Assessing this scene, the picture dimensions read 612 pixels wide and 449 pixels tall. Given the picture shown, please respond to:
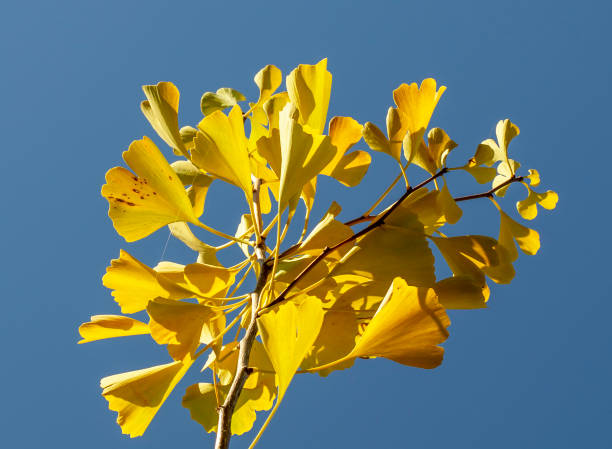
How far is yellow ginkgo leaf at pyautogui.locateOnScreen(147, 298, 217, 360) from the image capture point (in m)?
0.76

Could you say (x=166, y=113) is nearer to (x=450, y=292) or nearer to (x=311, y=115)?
(x=311, y=115)

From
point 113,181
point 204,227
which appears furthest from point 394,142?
point 113,181

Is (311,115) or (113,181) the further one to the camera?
(311,115)

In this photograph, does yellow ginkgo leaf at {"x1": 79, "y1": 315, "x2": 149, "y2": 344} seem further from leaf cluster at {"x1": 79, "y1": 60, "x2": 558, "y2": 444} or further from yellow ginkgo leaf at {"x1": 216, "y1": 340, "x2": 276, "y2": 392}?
yellow ginkgo leaf at {"x1": 216, "y1": 340, "x2": 276, "y2": 392}

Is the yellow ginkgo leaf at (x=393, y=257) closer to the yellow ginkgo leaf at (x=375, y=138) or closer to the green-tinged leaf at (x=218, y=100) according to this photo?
the yellow ginkgo leaf at (x=375, y=138)

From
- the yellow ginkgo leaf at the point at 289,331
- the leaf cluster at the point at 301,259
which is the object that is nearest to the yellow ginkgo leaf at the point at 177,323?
the leaf cluster at the point at 301,259

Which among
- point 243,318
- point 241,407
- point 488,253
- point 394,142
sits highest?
point 394,142

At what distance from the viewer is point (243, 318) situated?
38.2 inches

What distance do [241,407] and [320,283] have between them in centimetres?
28

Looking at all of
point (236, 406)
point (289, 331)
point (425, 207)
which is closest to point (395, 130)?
point (425, 207)

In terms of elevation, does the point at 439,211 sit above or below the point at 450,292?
above

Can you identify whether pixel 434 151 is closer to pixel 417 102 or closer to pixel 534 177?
pixel 417 102

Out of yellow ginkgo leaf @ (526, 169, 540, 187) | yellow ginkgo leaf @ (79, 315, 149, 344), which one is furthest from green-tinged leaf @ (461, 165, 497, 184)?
yellow ginkgo leaf @ (79, 315, 149, 344)

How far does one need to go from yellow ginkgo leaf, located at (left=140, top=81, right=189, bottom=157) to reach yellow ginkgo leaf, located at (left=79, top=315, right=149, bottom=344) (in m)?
0.29
